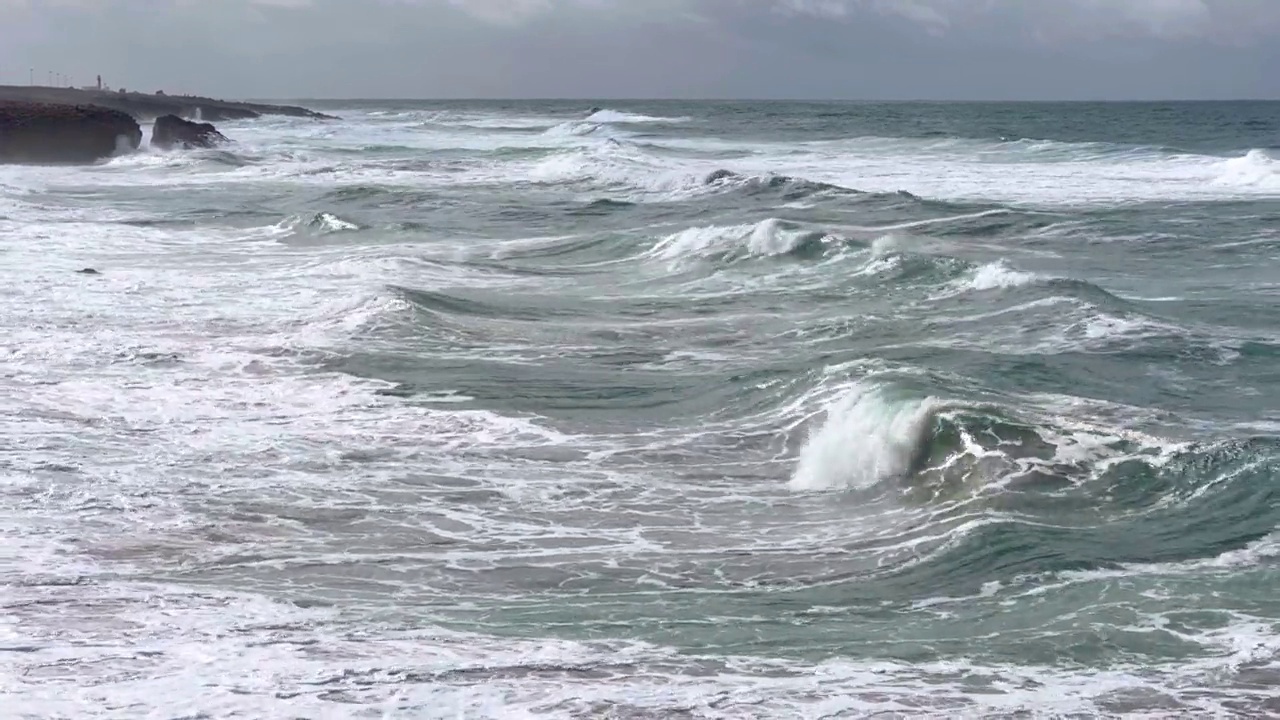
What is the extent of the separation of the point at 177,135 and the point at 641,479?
155 ft

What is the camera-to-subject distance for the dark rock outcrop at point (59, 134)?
45.9 meters

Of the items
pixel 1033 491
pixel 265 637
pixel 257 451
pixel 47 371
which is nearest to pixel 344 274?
pixel 47 371

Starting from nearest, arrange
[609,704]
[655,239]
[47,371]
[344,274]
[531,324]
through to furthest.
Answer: [609,704] < [47,371] < [531,324] < [344,274] < [655,239]

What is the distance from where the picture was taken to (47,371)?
13617 millimetres

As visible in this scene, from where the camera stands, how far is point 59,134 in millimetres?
47125

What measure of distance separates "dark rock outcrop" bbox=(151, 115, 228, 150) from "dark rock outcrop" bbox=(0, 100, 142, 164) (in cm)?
228

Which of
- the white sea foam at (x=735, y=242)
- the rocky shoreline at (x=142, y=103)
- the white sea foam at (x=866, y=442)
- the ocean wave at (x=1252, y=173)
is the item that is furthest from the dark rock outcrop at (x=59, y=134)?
the white sea foam at (x=866, y=442)

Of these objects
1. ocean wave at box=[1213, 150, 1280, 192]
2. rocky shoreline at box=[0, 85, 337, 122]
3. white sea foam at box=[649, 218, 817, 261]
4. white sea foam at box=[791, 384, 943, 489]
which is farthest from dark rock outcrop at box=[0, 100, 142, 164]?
white sea foam at box=[791, 384, 943, 489]

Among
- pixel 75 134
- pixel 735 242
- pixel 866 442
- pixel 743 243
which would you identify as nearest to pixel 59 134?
pixel 75 134

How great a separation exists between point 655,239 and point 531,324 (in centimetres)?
834

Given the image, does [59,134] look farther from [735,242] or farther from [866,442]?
[866,442]

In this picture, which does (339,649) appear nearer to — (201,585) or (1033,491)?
(201,585)

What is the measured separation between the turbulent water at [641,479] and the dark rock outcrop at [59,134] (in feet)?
80.9

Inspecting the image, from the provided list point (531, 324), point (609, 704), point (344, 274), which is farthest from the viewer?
point (344, 274)
